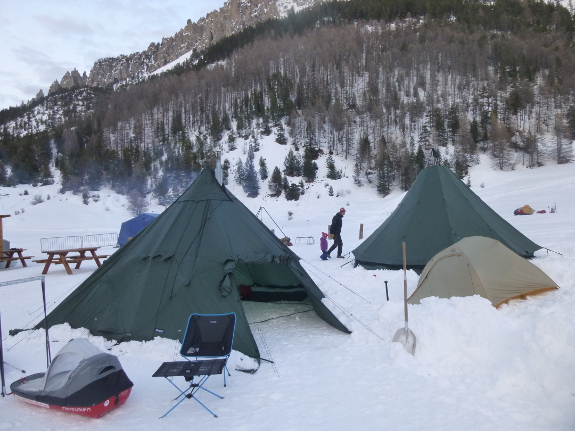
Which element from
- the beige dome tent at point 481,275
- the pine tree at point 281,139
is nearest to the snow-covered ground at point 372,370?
the beige dome tent at point 481,275

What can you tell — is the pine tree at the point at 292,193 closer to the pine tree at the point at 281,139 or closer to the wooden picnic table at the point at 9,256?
the pine tree at the point at 281,139

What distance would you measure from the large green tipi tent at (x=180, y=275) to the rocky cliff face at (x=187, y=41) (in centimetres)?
10127

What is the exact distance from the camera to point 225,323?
4.54m

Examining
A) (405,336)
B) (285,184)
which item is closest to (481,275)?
(405,336)

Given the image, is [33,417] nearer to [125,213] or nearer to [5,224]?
[5,224]

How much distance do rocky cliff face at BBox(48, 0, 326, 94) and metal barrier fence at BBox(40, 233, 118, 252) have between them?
87660 mm

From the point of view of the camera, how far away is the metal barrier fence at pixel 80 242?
1950 centimetres

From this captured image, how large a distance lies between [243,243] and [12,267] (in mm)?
12388

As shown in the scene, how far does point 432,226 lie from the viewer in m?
9.09

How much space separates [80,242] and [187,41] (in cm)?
10736

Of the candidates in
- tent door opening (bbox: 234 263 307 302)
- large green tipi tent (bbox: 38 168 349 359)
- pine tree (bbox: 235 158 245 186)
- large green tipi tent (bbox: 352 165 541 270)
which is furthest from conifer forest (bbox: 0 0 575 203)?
large green tipi tent (bbox: 38 168 349 359)

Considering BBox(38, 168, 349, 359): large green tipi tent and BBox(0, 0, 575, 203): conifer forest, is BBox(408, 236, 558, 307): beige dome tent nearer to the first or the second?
BBox(38, 168, 349, 359): large green tipi tent

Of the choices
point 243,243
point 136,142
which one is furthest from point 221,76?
point 243,243

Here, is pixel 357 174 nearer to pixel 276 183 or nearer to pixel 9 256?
pixel 276 183
